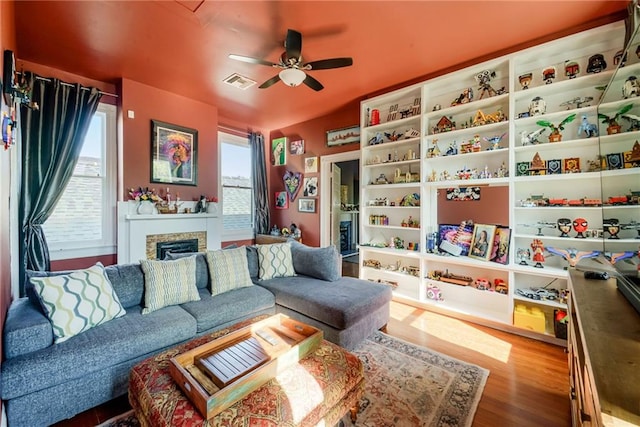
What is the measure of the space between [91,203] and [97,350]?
264cm

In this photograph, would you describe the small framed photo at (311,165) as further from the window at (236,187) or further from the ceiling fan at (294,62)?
the ceiling fan at (294,62)

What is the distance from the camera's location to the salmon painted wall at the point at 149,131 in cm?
353

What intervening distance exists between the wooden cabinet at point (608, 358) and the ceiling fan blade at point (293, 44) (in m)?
2.59

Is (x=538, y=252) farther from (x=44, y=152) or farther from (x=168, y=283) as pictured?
(x=44, y=152)

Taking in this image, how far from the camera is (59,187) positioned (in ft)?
10.2

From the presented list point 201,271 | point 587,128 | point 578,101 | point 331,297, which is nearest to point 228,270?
point 201,271

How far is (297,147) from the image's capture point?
5.18 m

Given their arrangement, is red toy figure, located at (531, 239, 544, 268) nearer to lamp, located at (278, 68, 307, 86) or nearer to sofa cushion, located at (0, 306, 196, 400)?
lamp, located at (278, 68, 307, 86)

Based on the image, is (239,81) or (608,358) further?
(239,81)

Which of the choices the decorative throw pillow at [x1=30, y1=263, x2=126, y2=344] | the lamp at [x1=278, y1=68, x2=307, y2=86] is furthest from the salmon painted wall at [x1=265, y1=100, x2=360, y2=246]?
the decorative throw pillow at [x1=30, y1=263, x2=126, y2=344]

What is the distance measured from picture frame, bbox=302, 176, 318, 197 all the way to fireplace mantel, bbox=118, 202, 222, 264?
76.4 inches

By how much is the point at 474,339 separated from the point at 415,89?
2.97 metres

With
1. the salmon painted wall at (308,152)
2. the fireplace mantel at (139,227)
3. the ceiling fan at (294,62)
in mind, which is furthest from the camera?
the salmon painted wall at (308,152)

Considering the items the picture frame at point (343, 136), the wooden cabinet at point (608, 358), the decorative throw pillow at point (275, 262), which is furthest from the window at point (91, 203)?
the wooden cabinet at point (608, 358)
